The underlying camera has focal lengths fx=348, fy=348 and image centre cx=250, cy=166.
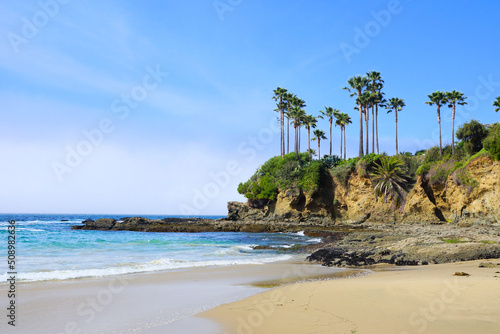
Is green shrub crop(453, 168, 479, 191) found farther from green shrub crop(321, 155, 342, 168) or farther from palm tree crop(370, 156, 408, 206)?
green shrub crop(321, 155, 342, 168)

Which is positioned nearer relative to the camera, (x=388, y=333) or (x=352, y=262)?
(x=388, y=333)

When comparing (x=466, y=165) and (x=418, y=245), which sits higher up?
(x=466, y=165)

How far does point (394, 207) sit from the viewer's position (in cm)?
4512

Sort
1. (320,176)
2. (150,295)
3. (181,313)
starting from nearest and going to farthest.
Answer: (181,313), (150,295), (320,176)

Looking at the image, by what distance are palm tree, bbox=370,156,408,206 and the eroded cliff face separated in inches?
45.3

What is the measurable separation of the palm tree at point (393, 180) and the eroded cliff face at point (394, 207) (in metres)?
1.15

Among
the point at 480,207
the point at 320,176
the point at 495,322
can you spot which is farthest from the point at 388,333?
the point at 320,176

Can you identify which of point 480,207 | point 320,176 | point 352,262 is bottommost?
point 352,262

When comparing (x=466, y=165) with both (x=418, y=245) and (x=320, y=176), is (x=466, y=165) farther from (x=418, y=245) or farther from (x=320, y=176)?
(x=418, y=245)

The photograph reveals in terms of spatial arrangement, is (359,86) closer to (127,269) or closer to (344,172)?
(344,172)

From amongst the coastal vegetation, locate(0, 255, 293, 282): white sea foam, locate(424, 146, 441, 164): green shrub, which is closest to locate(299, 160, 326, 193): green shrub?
the coastal vegetation

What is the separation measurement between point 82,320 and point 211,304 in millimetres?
2533

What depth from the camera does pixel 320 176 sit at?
A: 170 feet

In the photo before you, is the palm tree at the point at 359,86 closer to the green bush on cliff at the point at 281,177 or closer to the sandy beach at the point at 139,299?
the green bush on cliff at the point at 281,177
